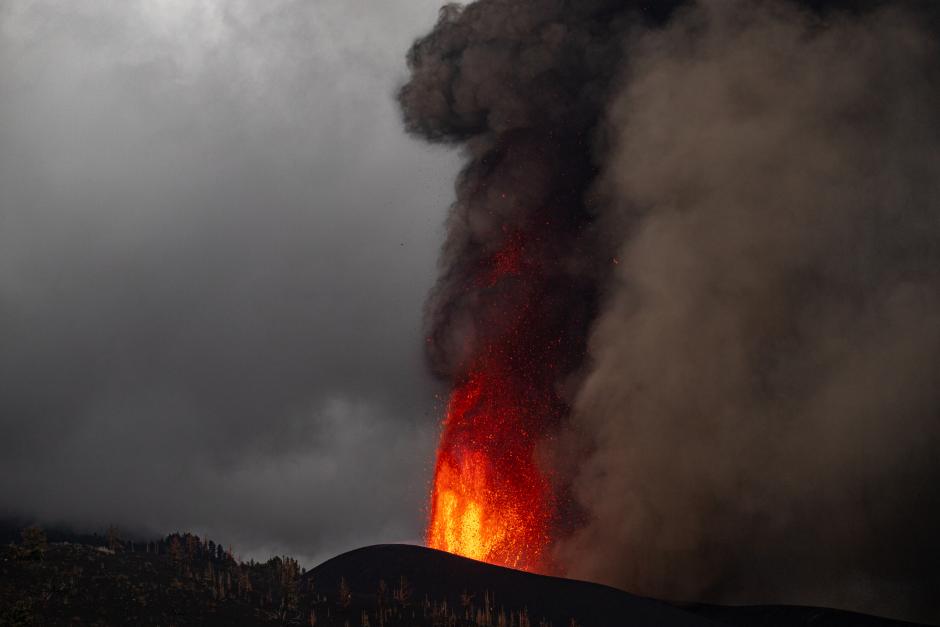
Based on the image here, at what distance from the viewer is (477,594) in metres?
70.2

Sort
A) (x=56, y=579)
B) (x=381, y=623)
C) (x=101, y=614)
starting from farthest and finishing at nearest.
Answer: (x=381, y=623)
(x=56, y=579)
(x=101, y=614)

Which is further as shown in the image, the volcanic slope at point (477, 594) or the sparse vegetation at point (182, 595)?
the volcanic slope at point (477, 594)

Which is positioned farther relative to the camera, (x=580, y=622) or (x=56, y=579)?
(x=580, y=622)

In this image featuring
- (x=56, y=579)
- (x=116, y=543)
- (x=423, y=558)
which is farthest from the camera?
(x=423, y=558)

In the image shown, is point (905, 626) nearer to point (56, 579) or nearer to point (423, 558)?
point (423, 558)

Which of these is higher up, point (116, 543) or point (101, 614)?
point (116, 543)

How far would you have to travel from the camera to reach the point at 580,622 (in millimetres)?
66688

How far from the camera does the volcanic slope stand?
66.7 metres

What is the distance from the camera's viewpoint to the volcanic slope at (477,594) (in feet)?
219

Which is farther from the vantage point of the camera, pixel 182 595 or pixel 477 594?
pixel 477 594

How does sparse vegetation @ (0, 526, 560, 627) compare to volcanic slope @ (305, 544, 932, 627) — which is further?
volcanic slope @ (305, 544, 932, 627)

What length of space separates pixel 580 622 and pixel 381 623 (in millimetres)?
15264

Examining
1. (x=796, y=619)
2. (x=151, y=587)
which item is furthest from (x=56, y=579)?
(x=796, y=619)

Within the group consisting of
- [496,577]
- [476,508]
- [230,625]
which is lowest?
[230,625]
